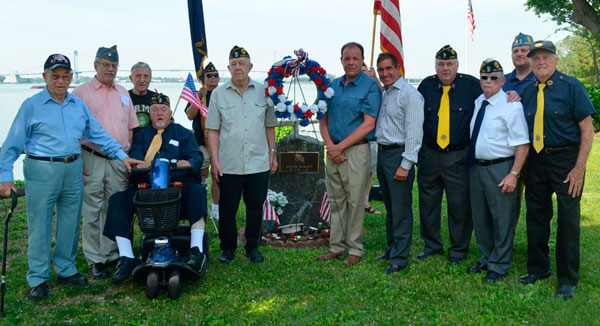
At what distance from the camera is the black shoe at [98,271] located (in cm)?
476

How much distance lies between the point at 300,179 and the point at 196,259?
2265 millimetres

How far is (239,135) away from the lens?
494 centimetres

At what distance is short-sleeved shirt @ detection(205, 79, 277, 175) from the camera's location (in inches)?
195

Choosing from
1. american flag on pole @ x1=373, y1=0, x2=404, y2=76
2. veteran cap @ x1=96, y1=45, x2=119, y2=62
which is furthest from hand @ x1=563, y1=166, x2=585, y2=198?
veteran cap @ x1=96, y1=45, x2=119, y2=62

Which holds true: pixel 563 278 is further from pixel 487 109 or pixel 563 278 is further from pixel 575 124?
pixel 487 109

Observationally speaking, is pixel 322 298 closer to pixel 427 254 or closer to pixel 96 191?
pixel 427 254

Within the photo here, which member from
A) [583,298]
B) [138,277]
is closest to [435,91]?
[583,298]

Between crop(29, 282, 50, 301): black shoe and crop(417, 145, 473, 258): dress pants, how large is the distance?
3690mm

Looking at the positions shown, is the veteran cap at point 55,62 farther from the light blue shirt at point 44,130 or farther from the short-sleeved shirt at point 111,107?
the short-sleeved shirt at point 111,107

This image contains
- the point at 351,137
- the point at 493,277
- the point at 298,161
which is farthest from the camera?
the point at 298,161

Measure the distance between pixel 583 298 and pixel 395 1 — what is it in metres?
4.12

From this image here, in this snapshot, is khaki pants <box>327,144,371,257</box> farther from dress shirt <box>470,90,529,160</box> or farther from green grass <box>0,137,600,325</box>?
dress shirt <box>470,90,529,160</box>

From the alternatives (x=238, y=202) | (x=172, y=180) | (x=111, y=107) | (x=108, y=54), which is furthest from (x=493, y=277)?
(x=108, y=54)

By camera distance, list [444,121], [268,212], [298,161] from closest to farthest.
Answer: [444,121] < [268,212] < [298,161]
